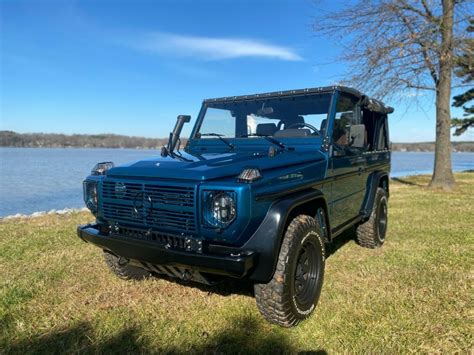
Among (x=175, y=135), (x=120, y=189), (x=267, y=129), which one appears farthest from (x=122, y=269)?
(x=267, y=129)

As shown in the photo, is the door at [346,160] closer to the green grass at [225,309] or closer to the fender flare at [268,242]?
the green grass at [225,309]

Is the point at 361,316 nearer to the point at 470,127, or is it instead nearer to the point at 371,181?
the point at 371,181

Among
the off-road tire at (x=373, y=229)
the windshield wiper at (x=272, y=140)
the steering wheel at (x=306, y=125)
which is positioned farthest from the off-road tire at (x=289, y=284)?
the off-road tire at (x=373, y=229)

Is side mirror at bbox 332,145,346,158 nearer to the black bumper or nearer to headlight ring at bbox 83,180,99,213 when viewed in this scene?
the black bumper

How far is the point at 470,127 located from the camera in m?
22.5

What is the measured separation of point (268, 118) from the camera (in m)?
4.65

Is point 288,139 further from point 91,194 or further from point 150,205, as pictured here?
point 91,194

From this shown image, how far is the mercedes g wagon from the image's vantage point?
2.84 metres

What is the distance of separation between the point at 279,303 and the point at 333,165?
5.62ft

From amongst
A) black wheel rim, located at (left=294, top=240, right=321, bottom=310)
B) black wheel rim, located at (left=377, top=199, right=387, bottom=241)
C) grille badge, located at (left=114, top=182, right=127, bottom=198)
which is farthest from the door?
grille badge, located at (left=114, top=182, right=127, bottom=198)

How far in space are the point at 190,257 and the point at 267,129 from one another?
219 cm

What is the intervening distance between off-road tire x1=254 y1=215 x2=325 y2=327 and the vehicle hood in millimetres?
558

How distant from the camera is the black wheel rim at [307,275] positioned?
3391 mm

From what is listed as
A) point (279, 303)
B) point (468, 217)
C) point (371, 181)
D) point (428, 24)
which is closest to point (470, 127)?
point (428, 24)
